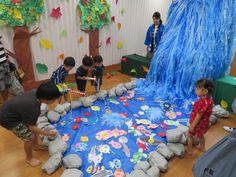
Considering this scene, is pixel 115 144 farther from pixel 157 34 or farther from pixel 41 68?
pixel 157 34

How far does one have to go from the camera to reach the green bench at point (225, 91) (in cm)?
295

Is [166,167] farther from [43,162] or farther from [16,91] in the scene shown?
[16,91]

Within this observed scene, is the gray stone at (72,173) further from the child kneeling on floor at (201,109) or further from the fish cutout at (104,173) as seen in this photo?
the child kneeling on floor at (201,109)

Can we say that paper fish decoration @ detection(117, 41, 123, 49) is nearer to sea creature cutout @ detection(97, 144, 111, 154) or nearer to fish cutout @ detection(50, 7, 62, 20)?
fish cutout @ detection(50, 7, 62, 20)

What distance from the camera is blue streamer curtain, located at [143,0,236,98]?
306 centimetres

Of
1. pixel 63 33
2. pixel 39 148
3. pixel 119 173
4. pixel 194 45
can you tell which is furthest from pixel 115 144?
pixel 63 33

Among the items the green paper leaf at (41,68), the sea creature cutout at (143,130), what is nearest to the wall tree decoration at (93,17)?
the green paper leaf at (41,68)

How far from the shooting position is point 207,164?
919 millimetres

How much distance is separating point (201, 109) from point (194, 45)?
1411 millimetres

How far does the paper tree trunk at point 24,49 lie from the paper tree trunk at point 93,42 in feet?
3.37

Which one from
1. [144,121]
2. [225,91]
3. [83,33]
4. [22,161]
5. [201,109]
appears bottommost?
[22,161]

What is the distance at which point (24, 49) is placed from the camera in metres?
3.15

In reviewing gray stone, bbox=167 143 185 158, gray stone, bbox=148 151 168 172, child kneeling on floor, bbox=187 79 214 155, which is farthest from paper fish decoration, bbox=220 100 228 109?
gray stone, bbox=148 151 168 172

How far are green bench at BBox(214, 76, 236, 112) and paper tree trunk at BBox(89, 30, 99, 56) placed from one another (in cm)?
212
